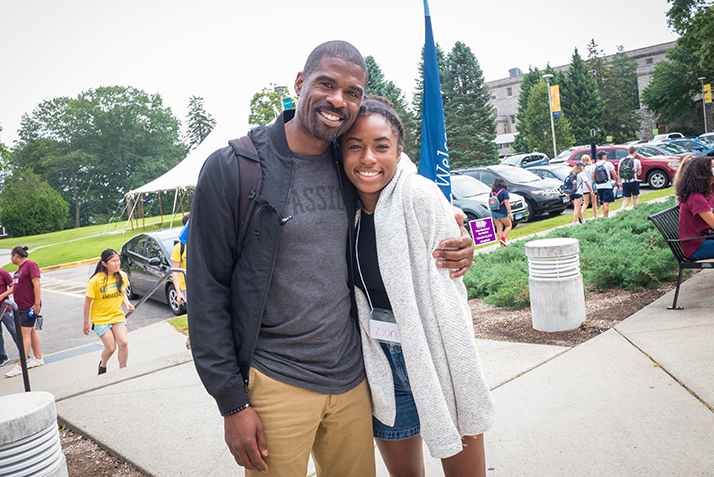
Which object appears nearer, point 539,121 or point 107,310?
point 107,310

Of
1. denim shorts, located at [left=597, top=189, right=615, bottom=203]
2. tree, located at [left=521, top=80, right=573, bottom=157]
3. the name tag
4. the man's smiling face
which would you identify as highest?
tree, located at [left=521, top=80, right=573, bottom=157]

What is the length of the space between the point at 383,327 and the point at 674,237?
16.9 feet

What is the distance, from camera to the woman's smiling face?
203 cm

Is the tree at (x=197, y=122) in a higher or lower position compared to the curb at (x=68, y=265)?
higher

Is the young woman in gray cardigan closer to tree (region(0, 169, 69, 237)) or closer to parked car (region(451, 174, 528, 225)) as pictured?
parked car (region(451, 174, 528, 225))

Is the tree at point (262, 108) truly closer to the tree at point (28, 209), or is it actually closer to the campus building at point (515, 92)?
the tree at point (28, 209)

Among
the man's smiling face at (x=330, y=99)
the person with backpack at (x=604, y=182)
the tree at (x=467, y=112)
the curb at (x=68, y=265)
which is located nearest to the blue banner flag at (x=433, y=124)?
the man's smiling face at (x=330, y=99)

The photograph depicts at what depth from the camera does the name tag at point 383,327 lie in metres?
2.02

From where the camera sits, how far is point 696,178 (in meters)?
5.27

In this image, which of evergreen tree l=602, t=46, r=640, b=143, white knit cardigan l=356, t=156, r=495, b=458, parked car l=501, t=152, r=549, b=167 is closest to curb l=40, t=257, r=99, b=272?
parked car l=501, t=152, r=549, b=167

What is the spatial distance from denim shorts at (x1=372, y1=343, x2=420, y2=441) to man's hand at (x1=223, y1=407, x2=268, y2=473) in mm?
549

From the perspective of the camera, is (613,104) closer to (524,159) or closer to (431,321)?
(524,159)

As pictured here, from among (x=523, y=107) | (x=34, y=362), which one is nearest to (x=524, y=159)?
(x=34, y=362)

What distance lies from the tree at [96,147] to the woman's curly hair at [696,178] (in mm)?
63770
